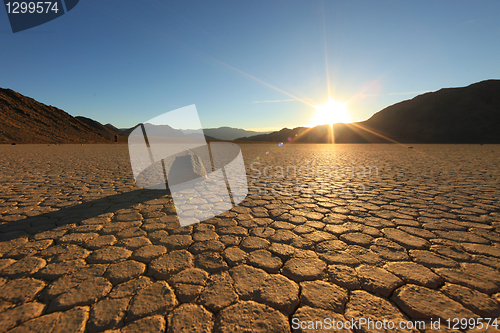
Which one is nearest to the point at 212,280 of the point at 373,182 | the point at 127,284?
the point at 127,284

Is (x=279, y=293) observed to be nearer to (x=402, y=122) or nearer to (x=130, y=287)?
(x=130, y=287)

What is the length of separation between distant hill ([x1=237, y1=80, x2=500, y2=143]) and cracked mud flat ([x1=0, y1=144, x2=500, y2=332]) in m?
37.3

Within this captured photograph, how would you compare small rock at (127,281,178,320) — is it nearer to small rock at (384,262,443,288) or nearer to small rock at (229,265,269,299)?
small rock at (229,265,269,299)

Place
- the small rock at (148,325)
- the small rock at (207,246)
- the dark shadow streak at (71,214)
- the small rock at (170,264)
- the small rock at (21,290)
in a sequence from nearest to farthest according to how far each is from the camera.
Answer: the small rock at (148,325)
the small rock at (21,290)
the small rock at (170,264)
the small rock at (207,246)
the dark shadow streak at (71,214)

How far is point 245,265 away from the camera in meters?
1.59

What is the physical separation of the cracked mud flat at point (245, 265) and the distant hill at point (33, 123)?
33.0m

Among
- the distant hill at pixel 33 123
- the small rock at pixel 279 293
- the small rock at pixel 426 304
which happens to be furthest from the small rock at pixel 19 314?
the distant hill at pixel 33 123

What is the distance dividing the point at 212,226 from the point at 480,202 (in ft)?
12.4

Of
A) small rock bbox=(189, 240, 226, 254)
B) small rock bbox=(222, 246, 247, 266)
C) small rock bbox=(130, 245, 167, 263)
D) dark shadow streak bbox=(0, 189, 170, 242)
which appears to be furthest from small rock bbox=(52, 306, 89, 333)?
dark shadow streak bbox=(0, 189, 170, 242)

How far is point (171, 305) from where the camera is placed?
1201mm

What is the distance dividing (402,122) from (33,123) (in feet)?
216

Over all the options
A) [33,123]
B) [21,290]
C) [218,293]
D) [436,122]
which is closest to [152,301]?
[218,293]

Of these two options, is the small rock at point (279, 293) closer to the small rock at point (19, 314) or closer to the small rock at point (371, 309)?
the small rock at point (371, 309)

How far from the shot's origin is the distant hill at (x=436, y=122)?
34.0 metres
